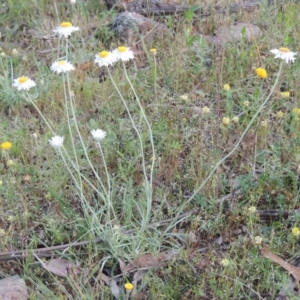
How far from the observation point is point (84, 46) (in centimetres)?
334

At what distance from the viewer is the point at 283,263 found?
81.0 inches

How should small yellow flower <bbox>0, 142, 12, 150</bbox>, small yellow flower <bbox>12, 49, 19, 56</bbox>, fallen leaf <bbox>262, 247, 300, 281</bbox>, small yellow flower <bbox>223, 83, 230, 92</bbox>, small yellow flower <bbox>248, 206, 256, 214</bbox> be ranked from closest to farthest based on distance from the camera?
fallen leaf <bbox>262, 247, 300, 281</bbox> → small yellow flower <bbox>248, 206, 256, 214</bbox> → small yellow flower <bbox>0, 142, 12, 150</bbox> → small yellow flower <bbox>223, 83, 230, 92</bbox> → small yellow flower <bbox>12, 49, 19, 56</bbox>

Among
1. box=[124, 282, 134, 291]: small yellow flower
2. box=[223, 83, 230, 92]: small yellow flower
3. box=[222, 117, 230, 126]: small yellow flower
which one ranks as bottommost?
box=[124, 282, 134, 291]: small yellow flower

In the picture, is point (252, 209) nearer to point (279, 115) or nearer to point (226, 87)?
point (279, 115)

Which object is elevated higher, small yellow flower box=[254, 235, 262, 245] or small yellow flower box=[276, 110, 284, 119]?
small yellow flower box=[276, 110, 284, 119]

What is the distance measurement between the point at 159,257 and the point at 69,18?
210 centimetres

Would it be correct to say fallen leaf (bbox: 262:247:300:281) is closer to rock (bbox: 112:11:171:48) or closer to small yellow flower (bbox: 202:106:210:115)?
small yellow flower (bbox: 202:106:210:115)

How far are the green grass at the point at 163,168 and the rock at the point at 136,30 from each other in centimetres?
8

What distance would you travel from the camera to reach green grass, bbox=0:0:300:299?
208cm

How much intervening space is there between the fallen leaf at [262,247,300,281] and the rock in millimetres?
1676

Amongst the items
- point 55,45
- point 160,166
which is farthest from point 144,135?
point 55,45

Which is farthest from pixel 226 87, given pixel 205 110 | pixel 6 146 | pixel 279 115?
pixel 6 146

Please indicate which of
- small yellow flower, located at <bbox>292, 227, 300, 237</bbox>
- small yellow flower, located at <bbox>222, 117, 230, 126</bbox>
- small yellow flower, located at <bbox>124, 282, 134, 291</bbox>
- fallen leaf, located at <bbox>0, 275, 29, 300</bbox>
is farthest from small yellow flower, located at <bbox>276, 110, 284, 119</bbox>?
fallen leaf, located at <bbox>0, 275, 29, 300</bbox>

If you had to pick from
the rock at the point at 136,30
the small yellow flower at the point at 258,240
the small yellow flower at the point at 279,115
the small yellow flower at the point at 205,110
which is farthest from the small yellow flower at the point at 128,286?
the rock at the point at 136,30
